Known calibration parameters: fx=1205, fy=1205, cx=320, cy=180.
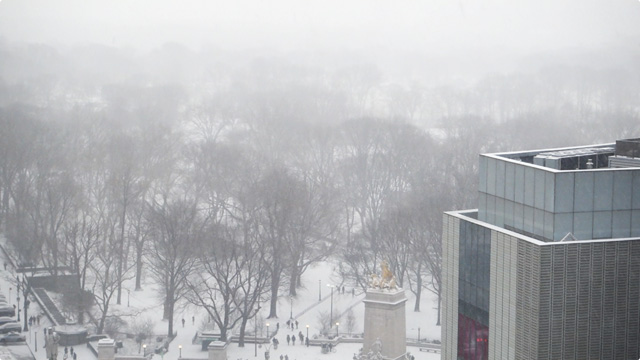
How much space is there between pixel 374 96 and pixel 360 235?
91143mm

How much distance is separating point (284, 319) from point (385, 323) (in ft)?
40.2

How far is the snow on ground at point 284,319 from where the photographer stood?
2514 inches

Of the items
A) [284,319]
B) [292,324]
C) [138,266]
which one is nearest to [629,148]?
[292,324]

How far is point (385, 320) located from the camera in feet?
196

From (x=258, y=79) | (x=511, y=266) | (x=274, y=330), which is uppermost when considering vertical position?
(x=258, y=79)

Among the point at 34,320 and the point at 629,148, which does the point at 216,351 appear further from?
the point at 629,148

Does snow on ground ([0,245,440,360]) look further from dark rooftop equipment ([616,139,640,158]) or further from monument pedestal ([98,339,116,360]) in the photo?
dark rooftop equipment ([616,139,640,158])

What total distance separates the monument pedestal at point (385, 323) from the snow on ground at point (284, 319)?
9.84ft

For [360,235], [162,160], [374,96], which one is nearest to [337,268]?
[360,235]

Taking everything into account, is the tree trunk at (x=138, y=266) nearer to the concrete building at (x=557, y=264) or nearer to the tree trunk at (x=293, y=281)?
the tree trunk at (x=293, y=281)

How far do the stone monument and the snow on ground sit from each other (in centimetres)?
297

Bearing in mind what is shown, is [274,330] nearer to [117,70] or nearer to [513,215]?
[513,215]

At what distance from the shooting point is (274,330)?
68312 mm

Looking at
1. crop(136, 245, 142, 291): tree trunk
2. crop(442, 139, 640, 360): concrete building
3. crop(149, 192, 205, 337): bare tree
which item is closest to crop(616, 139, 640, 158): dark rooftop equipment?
crop(442, 139, 640, 360): concrete building
